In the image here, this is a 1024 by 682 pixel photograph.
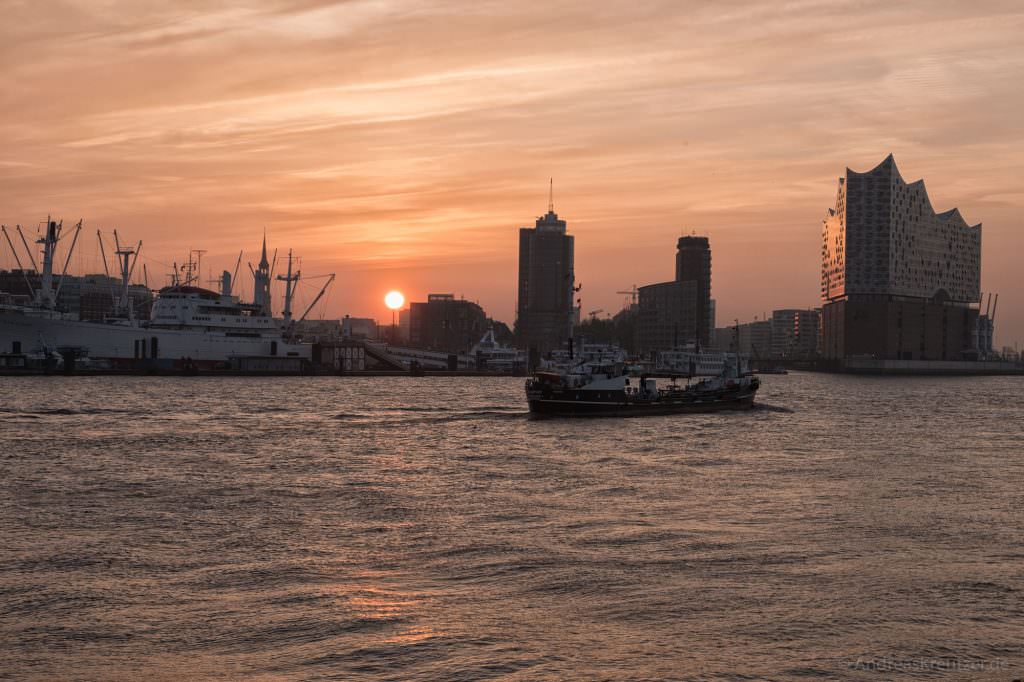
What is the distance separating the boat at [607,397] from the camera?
9794 cm

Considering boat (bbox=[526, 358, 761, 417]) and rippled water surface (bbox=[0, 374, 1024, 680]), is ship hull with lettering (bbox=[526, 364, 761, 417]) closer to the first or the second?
boat (bbox=[526, 358, 761, 417])

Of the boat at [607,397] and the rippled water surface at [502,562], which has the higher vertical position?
the boat at [607,397]

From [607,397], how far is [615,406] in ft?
5.07

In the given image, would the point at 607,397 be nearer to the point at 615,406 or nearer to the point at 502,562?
the point at 615,406

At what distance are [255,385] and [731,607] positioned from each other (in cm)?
14204

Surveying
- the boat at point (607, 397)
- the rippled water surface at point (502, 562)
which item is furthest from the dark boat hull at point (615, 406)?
the rippled water surface at point (502, 562)

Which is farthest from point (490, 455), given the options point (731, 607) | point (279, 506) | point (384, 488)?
point (731, 607)

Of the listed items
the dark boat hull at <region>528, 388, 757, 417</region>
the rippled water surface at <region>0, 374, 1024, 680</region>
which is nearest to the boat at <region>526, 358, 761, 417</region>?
the dark boat hull at <region>528, 388, 757, 417</region>

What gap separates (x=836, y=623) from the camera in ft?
82.7

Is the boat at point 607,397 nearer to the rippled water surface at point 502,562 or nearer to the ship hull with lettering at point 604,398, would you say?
the ship hull with lettering at point 604,398

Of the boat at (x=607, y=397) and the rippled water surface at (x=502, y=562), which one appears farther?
the boat at (x=607, y=397)

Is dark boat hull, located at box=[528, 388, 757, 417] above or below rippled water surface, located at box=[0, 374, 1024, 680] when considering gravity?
above

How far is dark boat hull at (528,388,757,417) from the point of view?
9788 centimetres

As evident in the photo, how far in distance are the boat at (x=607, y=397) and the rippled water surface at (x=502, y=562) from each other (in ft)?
95.5
